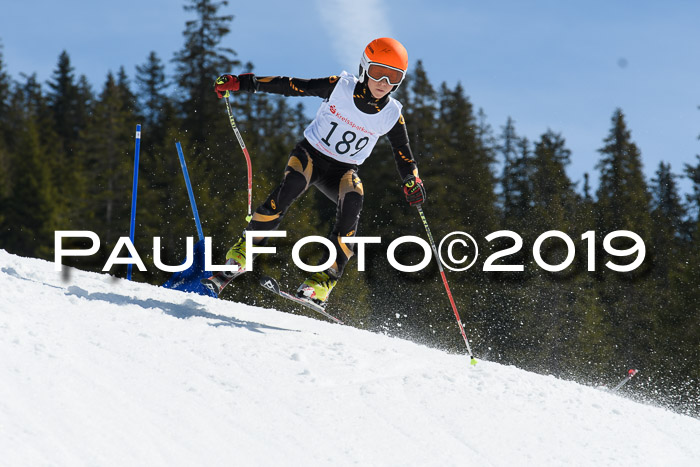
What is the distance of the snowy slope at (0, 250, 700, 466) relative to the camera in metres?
2.58

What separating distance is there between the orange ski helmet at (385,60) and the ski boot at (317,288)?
1736 millimetres

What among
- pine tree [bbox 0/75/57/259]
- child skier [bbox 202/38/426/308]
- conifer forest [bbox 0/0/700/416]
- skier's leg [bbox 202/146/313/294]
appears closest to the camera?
child skier [bbox 202/38/426/308]

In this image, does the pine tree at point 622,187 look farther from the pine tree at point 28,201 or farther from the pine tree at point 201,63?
the pine tree at point 28,201

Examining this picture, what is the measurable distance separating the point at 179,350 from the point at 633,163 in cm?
3447

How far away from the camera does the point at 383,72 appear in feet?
16.3

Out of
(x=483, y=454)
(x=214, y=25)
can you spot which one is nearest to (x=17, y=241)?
(x=214, y=25)

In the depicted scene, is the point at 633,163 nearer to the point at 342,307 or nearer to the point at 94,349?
the point at 342,307

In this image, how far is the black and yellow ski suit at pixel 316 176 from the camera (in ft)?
17.2

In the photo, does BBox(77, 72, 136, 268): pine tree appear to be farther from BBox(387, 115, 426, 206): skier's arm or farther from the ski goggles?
the ski goggles

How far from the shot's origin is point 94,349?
3264 millimetres

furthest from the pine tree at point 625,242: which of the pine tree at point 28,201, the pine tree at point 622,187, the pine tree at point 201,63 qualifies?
the pine tree at point 28,201

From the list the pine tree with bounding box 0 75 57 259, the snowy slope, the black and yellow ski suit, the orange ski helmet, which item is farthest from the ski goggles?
the pine tree with bounding box 0 75 57 259

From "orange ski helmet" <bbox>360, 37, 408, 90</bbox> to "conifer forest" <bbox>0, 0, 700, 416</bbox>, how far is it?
17.6 metres

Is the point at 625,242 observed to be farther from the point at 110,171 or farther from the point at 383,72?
the point at 383,72
